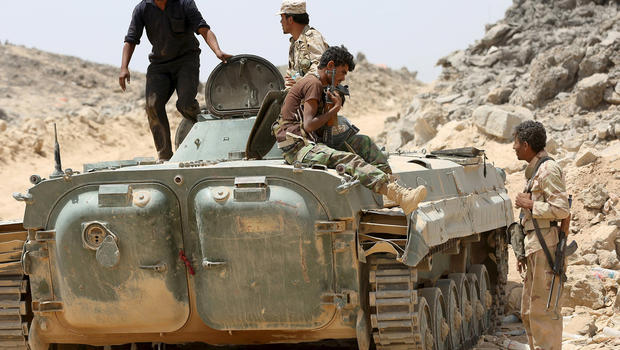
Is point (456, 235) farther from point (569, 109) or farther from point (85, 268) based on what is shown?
point (569, 109)

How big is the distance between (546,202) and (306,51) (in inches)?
113

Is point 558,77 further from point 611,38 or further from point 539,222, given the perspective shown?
point 539,222

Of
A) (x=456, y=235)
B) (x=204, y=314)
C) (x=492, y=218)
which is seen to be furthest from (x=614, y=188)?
(x=204, y=314)

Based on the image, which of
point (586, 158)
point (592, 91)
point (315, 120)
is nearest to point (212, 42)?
point (315, 120)

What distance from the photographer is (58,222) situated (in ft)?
24.8

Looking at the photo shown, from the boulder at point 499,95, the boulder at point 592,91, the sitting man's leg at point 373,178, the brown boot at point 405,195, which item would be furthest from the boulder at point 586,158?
the brown boot at point 405,195

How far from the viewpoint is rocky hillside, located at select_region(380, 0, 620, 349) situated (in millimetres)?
11250

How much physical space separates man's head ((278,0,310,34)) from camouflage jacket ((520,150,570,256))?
9.32 ft

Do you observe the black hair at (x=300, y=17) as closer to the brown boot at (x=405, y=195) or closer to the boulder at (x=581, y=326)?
the brown boot at (x=405, y=195)

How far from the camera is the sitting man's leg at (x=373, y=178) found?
7262 mm

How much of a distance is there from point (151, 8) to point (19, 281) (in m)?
3.69

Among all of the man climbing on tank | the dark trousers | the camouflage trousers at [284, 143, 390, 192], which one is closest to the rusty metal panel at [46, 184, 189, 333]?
the camouflage trousers at [284, 143, 390, 192]

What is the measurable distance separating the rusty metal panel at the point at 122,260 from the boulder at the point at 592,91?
13171mm

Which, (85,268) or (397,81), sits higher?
(397,81)
